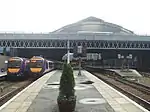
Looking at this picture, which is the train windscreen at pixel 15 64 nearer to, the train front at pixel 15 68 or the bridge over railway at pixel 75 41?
the train front at pixel 15 68

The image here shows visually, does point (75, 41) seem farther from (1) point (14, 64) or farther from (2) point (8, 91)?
(2) point (8, 91)

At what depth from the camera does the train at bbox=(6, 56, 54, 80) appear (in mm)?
44344

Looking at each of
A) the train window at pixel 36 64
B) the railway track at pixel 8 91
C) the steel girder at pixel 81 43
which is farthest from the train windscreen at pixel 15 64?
the steel girder at pixel 81 43

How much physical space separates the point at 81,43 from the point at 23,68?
5862 cm

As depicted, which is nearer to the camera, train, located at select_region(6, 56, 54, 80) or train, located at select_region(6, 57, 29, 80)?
train, located at select_region(6, 57, 29, 80)

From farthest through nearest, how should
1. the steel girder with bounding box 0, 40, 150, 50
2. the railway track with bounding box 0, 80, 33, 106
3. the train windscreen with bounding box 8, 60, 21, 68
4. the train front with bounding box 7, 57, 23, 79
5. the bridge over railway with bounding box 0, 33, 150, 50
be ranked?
the steel girder with bounding box 0, 40, 150, 50 < the bridge over railway with bounding box 0, 33, 150, 50 < the train windscreen with bounding box 8, 60, 21, 68 < the train front with bounding box 7, 57, 23, 79 < the railway track with bounding box 0, 80, 33, 106

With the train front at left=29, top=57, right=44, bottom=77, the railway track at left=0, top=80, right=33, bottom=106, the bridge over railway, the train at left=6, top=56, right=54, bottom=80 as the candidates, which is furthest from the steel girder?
the railway track at left=0, top=80, right=33, bottom=106

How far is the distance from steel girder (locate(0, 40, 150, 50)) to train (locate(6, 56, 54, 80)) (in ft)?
164

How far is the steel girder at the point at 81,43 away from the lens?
10156 cm

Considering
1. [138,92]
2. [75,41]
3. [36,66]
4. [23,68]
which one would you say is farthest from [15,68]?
[75,41]

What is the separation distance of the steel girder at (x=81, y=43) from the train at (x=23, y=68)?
1965 inches

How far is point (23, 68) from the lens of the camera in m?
46.7

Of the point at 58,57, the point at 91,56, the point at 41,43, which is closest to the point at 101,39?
the point at 41,43

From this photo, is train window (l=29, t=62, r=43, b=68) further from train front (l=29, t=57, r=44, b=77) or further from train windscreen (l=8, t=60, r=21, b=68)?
train windscreen (l=8, t=60, r=21, b=68)
